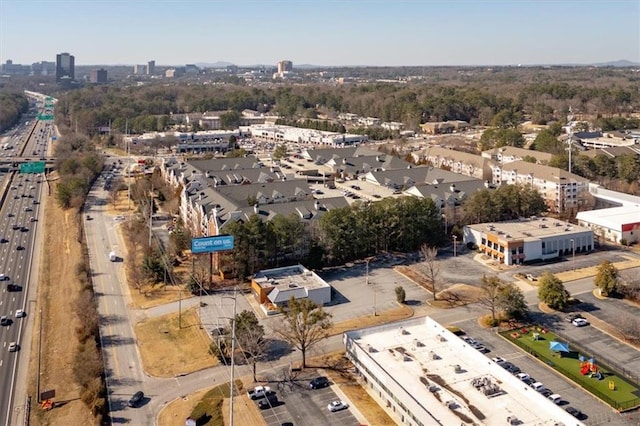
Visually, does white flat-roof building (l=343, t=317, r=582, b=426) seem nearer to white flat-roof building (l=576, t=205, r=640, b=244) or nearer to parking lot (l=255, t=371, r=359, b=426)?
parking lot (l=255, t=371, r=359, b=426)

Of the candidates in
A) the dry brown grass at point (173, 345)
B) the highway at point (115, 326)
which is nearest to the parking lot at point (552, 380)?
the dry brown grass at point (173, 345)

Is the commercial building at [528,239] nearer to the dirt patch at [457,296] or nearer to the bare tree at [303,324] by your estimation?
the dirt patch at [457,296]

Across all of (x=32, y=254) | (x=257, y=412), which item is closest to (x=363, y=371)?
(x=257, y=412)

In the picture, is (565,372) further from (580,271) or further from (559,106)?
(559,106)

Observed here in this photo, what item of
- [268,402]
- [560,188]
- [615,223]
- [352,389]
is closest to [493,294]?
[352,389]

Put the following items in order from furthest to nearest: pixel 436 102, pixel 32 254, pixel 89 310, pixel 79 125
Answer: pixel 436 102
pixel 79 125
pixel 32 254
pixel 89 310
